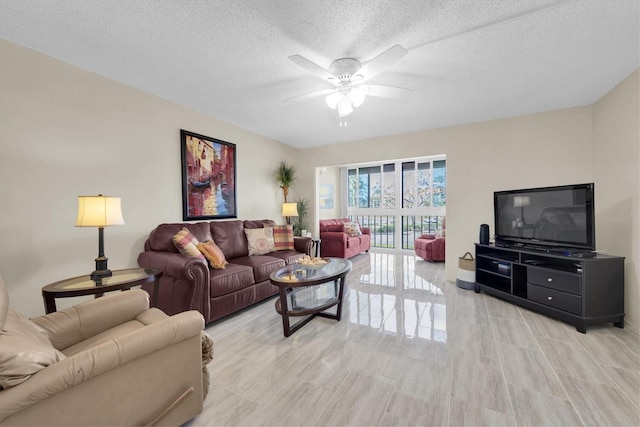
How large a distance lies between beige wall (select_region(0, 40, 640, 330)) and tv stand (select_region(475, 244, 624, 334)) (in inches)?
9.8

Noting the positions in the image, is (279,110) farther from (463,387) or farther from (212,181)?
(463,387)

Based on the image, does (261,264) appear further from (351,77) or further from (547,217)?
(547,217)

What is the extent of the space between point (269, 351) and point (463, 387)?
4.77 feet

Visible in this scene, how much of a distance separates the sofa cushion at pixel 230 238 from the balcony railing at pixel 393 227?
4.39 metres

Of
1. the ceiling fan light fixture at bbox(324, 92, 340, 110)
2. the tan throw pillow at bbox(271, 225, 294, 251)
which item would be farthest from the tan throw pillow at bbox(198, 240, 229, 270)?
the ceiling fan light fixture at bbox(324, 92, 340, 110)

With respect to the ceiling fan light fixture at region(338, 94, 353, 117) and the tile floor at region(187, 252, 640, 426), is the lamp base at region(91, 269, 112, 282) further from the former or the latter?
the ceiling fan light fixture at region(338, 94, 353, 117)

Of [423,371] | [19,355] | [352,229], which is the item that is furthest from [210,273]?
[352,229]

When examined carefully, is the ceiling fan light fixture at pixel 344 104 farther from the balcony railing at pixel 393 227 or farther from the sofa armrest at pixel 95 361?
the balcony railing at pixel 393 227

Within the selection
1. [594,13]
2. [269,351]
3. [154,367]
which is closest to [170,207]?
[269,351]

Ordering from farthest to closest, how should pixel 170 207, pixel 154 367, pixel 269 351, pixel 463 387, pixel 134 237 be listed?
pixel 170 207
pixel 134 237
pixel 269 351
pixel 463 387
pixel 154 367

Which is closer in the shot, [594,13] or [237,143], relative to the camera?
[594,13]

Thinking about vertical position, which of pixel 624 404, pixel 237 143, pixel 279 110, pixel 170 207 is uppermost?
pixel 279 110

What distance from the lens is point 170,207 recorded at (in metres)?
3.29

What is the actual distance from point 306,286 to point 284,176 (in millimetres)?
3083
